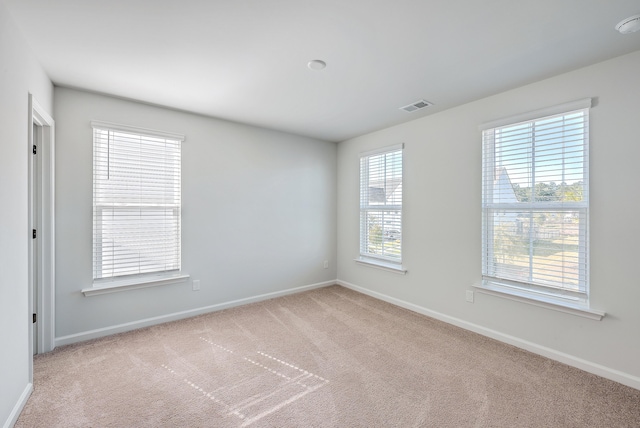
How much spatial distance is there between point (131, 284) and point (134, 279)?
0.27ft

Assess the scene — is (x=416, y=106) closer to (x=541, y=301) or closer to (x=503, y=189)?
(x=503, y=189)

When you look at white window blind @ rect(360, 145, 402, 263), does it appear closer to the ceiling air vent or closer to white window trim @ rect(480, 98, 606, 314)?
the ceiling air vent

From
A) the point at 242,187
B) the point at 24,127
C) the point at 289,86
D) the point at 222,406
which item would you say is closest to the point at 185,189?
the point at 242,187

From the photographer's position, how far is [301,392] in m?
2.04

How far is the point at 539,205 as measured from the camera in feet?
8.55

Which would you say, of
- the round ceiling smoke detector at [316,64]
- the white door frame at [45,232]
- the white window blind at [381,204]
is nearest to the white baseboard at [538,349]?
the white window blind at [381,204]

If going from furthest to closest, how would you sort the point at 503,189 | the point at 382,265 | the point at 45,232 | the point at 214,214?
the point at 382,265 < the point at 214,214 < the point at 503,189 < the point at 45,232

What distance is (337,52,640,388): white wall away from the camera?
214cm

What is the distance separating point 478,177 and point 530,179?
466 mm

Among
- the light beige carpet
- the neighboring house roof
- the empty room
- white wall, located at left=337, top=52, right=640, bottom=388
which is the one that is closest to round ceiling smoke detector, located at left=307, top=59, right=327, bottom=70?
the empty room

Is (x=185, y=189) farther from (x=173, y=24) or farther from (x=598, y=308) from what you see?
(x=598, y=308)

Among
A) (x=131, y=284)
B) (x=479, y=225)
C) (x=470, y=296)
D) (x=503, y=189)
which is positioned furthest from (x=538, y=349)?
(x=131, y=284)

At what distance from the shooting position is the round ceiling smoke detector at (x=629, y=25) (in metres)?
1.72

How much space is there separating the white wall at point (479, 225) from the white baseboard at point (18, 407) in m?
3.65
